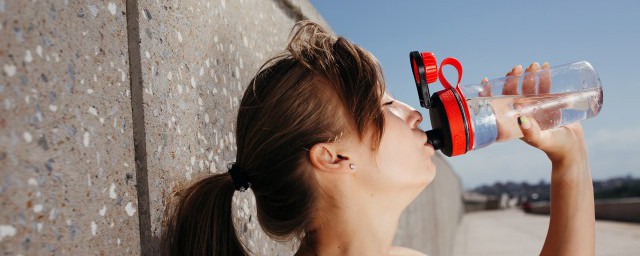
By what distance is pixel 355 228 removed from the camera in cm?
198

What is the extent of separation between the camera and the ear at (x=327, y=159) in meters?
1.87

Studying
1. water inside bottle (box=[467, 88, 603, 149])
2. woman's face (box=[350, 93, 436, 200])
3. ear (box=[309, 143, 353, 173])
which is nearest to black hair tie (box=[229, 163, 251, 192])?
ear (box=[309, 143, 353, 173])

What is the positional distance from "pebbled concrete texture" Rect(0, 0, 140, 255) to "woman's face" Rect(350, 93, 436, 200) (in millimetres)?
780

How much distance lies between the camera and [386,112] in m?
1.98

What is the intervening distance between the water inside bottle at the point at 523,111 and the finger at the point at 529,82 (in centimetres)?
3

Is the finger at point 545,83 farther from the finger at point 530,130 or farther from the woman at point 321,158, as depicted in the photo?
the woman at point 321,158

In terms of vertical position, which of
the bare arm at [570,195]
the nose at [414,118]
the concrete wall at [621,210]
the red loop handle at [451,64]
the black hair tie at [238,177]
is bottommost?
the concrete wall at [621,210]

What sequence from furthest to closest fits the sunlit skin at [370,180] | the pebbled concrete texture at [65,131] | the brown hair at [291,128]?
1. the sunlit skin at [370,180]
2. the brown hair at [291,128]
3. the pebbled concrete texture at [65,131]

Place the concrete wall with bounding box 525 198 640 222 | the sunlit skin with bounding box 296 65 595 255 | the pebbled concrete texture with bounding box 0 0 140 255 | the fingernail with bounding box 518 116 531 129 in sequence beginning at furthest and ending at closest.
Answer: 1. the concrete wall with bounding box 525 198 640 222
2. the fingernail with bounding box 518 116 531 129
3. the sunlit skin with bounding box 296 65 595 255
4. the pebbled concrete texture with bounding box 0 0 140 255

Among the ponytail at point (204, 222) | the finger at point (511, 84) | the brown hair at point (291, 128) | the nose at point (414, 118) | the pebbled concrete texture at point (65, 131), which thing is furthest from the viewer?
the finger at point (511, 84)

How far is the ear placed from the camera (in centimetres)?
187

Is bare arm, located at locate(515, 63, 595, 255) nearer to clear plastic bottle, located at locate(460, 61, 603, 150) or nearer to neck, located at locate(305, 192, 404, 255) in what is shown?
clear plastic bottle, located at locate(460, 61, 603, 150)

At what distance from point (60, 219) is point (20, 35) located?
347 millimetres

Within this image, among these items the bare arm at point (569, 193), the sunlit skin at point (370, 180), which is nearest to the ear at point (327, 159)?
the sunlit skin at point (370, 180)
